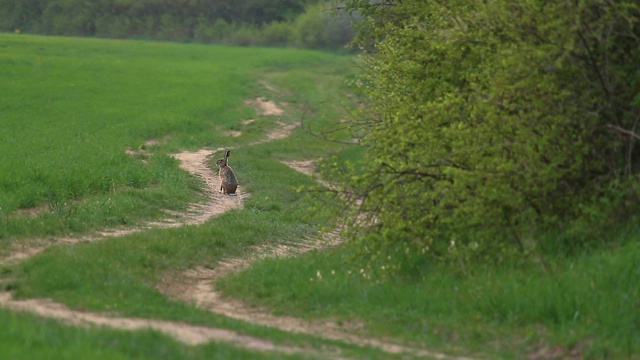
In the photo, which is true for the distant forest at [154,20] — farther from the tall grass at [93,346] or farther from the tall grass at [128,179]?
the tall grass at [93,346]

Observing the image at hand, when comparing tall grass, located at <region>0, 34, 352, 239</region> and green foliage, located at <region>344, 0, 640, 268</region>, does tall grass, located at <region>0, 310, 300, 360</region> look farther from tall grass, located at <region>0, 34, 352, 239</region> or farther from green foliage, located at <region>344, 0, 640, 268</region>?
tall grass, located at <region>0, 34, 352, 239</region>

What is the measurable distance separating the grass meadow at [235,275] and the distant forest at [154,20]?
251 feet

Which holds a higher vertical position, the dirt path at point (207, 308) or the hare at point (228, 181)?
the dirt path at point (207, 308)

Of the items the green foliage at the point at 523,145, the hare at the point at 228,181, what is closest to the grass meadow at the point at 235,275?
the hare at the point at 228,181

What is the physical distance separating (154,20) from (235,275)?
10119cm

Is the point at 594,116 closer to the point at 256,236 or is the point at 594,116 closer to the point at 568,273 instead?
the point at 568,273

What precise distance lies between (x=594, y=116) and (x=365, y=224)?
12.3ft

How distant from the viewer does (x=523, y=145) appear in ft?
40.9

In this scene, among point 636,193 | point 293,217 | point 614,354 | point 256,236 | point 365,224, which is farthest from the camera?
point 293,217

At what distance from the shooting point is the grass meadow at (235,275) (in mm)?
10242

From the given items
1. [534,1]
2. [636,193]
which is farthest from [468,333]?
[534,1]

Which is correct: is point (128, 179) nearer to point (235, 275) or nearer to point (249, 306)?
point (235, 275)

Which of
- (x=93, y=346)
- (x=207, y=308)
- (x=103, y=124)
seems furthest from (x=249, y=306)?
(x=103, y=124)

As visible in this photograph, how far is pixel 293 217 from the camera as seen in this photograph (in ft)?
69.8
